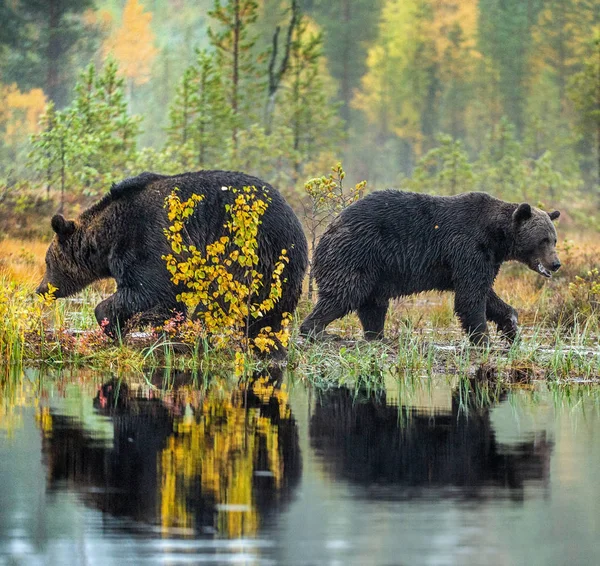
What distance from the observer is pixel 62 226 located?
1051 cm

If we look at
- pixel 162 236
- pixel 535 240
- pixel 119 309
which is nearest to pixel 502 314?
pixel 535 240

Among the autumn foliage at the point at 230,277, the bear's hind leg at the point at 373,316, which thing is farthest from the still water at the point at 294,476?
the bear's hind leg at the point at 373,316

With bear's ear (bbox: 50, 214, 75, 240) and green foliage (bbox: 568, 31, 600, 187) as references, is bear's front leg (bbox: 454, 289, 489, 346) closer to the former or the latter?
bear's ear (bbox: 50, 214, 75, 240)

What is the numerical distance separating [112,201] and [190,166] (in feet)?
49.3

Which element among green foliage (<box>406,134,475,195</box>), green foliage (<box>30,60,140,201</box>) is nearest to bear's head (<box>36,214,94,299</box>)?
green foliage (<box>30,60,140,201</box>)

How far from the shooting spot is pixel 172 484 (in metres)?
5.78

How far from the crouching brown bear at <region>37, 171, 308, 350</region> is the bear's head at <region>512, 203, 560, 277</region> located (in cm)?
244

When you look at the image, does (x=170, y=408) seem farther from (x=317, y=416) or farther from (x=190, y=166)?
(x=190, y=166)

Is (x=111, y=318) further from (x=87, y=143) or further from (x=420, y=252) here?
(x=87, y=143)

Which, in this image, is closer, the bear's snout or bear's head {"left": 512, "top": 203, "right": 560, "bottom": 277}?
the bear's snout

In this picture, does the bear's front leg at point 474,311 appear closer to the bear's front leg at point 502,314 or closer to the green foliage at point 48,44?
the bear's front leg at point 502,314

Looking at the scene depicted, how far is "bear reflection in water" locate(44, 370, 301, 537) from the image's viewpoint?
533 centimetres

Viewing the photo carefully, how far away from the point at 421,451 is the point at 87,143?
15822mm

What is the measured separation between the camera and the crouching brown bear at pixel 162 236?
32.4 feet
